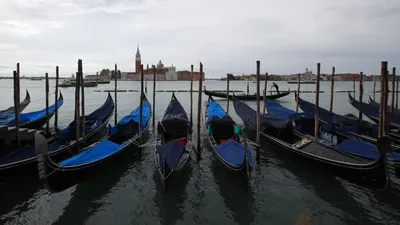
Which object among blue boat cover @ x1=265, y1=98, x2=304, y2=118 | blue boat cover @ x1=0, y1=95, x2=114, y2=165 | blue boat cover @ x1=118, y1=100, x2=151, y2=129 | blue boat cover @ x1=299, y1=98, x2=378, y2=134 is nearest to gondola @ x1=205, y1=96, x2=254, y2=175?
blue boat cover @ x1=265, y1=98, x2=304, y2=118

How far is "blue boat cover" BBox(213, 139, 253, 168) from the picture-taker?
605 centimetres

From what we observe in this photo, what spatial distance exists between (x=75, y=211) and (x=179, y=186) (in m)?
2.21

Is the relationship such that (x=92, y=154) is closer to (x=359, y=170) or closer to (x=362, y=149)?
(x=359, y=170)

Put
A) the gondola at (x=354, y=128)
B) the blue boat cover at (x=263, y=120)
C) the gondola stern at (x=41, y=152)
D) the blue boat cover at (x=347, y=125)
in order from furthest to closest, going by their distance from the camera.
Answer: the blue boat cover at (x=347, y=125)
the gondola at (x=354, y=128)
the blue boat cover at (x=263, y=120)
the gondola stern at (x=41, y=152)

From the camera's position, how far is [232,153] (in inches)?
258

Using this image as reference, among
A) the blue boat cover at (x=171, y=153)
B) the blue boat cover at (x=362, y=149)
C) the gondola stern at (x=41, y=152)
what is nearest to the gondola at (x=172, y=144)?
the blue boat cover at (x=171, y=153)

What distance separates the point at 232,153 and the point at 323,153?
2.25 metres

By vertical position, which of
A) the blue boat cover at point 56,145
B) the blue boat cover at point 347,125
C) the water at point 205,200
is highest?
the blue boat cover at point 347,125

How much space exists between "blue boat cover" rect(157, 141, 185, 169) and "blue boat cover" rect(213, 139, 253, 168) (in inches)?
40.8

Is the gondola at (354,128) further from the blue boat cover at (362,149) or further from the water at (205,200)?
the water at (205,200)

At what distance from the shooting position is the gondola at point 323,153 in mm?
5184

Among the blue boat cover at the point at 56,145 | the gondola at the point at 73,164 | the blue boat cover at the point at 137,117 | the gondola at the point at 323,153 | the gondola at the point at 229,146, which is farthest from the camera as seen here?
the blue boat cover at the point at 137,117

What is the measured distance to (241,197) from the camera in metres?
5.76

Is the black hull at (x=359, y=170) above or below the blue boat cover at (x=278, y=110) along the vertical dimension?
below
